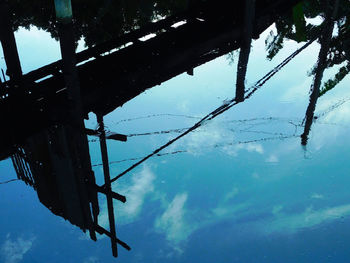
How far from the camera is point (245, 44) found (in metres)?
6.17

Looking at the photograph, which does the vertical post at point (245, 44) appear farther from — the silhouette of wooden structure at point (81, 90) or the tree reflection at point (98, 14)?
the tree reflection at point (98, 14)

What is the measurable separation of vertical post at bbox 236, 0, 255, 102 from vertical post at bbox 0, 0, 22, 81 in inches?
165

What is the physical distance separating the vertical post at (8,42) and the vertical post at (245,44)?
4193 mm

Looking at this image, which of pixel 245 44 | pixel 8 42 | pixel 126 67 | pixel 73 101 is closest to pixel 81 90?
pixel 73 101

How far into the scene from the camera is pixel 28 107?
414 cm

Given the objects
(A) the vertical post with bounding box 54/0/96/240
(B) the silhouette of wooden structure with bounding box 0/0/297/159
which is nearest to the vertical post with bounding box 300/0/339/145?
(B) the silhouette of wooden structure with bounding box 0/0/297/159

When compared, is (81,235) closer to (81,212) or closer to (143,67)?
(81,212)

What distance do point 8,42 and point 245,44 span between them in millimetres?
4410

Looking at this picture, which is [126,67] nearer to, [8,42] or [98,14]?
[8,42]

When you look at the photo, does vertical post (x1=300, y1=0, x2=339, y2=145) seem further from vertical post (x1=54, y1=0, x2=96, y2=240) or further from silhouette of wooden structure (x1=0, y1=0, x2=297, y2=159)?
vertical post (x1=54, y1=0, x2=96, y2=240)

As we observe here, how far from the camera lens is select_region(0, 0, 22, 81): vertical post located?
487 centimetres

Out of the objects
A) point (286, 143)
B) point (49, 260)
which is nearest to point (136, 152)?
point (49, 260)

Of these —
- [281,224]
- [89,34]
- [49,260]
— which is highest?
[89,34]

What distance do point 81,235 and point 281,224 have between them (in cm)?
1450
